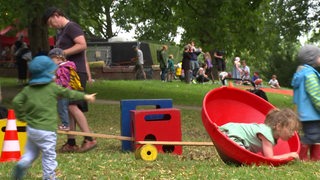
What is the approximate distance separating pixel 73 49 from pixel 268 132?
2922 mm

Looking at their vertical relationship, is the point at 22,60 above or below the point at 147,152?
below

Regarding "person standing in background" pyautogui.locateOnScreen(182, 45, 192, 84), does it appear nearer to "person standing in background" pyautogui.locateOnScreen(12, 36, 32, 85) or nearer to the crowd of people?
"person standing in background" pyautogui.locateOnScreen(12, 36, 32, 85)

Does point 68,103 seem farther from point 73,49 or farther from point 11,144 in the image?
point 11,144

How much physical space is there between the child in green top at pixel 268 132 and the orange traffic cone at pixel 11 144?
242 centimetres

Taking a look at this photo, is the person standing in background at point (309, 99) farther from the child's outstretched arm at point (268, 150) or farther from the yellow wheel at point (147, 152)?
the yellow wheel at point (147, 152)

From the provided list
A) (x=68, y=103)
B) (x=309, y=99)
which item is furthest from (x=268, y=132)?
(x=68, y=103)

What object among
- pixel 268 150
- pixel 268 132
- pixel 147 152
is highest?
pixel 268 132

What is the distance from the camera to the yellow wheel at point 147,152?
726 centimetres

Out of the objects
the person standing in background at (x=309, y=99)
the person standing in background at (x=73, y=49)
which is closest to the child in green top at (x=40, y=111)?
the person standing in background at (x=73, y=49)

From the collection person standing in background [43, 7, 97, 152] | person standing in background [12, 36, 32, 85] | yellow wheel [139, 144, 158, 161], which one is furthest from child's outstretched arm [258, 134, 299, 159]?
person standing in background [12, 36, 32, 85]

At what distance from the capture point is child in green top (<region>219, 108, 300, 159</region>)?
6598 millimetres

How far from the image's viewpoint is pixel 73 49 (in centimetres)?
811

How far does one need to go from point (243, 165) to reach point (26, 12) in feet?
31.7

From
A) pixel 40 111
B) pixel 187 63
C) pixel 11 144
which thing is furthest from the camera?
pixel 187 63
